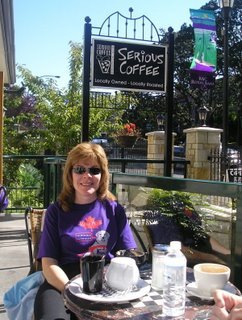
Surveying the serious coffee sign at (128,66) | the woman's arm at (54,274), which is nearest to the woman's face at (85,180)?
the woman's arm at (54,274)

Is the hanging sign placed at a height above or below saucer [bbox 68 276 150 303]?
above

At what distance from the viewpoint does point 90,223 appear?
2535 mm

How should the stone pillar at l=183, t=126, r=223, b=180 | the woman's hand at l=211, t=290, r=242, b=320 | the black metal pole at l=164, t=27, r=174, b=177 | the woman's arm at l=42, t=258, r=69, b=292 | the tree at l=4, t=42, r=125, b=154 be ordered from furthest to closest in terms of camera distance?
the tree at l=4, t=42, r=125, b=154 < the stone pillar at l=183, t=126, r=223, b=180 < the black metal pole at l=164, t=27, r=174, b=177 < the woman's arm at l=42, t=258, r=69, b=292 < the woman's hand at l=211, t=290, r=242, b=320

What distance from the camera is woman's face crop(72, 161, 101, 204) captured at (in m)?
2.65

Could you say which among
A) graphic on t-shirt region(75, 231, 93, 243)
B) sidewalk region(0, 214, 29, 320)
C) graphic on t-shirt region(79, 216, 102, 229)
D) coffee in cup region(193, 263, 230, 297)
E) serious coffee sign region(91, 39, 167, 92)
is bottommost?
sidewalk region(0, 214, 29, 320)

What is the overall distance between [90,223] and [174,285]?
90 centimetres

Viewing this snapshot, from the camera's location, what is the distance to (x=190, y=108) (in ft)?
128

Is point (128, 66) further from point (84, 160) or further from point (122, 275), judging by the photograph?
point (122, 275)

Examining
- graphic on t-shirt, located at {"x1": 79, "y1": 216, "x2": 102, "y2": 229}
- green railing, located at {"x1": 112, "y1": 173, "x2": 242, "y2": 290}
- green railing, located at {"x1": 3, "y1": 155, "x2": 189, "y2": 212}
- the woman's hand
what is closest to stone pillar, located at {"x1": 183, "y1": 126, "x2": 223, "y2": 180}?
green railing, located at {"x1": 3, "y1": 155, "x2": 189, "y2": 212}

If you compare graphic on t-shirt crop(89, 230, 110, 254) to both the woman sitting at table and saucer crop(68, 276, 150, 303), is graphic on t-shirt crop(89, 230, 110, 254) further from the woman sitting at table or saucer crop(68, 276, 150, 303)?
saucer crop(68, 276, 150, 303)

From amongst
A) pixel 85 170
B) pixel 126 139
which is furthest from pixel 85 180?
pixel 126 139

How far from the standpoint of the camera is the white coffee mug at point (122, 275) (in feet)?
6.17

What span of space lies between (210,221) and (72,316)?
1057 mm

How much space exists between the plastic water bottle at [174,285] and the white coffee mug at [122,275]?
18cm
